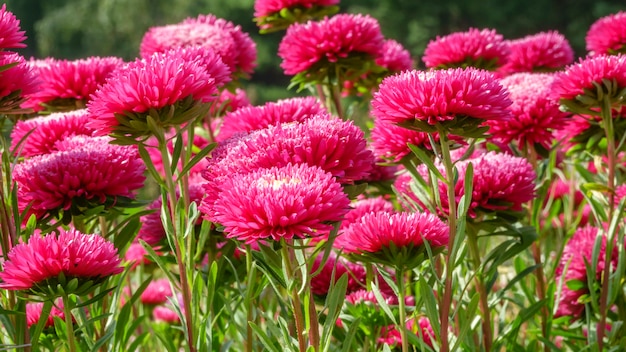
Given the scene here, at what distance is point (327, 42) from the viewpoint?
7.09 ft

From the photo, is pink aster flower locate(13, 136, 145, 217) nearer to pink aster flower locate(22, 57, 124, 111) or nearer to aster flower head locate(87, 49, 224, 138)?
aster flower head locate(87, 49, 224, 138)

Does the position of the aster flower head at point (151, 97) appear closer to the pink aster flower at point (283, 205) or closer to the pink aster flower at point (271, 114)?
the pink aster flower at point (283, 205)

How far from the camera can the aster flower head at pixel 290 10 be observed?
8.05 ft

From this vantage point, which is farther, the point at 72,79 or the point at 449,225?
the point at 72,79

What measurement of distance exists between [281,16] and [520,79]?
0.70 metres

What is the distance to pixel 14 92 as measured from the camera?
1.52m

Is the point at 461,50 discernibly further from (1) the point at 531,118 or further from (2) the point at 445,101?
(2) the point at 445,101

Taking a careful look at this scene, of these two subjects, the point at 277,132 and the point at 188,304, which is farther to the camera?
the point at 188,304

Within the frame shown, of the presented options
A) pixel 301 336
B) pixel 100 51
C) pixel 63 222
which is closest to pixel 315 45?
pixel 63 222

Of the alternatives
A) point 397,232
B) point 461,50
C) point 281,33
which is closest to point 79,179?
point 397,232

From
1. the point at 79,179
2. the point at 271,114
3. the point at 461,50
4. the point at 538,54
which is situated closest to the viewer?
the point at 79,179

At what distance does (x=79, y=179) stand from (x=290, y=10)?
1.08 m

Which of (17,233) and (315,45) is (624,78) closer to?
(315,45)

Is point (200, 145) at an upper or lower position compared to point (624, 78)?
lower
